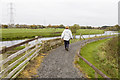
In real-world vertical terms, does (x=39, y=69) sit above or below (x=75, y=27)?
below

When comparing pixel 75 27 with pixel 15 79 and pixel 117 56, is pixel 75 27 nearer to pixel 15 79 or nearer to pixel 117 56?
pixel 117 56

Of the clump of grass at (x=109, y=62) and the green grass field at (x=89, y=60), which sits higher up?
the green grass field at (x=89, y=60)

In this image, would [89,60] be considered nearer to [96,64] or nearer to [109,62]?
[96,64]

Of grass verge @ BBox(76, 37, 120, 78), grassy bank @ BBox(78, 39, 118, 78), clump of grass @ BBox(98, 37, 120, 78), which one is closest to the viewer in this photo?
grassy bank @ BBox(78, 39, 118, 78)

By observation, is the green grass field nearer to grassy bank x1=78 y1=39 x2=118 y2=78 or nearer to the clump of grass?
grassy bank x1=78 y1=39 x2=118 y2=78

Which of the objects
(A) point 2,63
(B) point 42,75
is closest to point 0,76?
(A) point 2,63

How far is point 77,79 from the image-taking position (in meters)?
4.48

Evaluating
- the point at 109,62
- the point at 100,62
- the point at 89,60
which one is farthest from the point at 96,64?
the point at 109,62

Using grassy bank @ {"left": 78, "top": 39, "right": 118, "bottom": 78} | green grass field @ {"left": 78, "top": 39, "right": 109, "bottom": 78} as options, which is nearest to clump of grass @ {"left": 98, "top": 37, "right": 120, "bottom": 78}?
grassy bank @ {"left": 78, "top": 39, "right": 118, "bottom": 78}

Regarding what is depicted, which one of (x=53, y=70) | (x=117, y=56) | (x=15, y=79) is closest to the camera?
(x=15, y=79)

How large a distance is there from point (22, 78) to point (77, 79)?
7.42 feet

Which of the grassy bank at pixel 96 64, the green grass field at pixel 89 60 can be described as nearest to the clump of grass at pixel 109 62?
the grassy bank at pixel 96 64

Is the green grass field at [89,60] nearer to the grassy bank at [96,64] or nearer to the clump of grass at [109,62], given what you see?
the grassy bank at [96,64]

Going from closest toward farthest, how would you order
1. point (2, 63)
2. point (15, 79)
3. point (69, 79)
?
point (2, 63), point (15, 79), point (69, 79)
